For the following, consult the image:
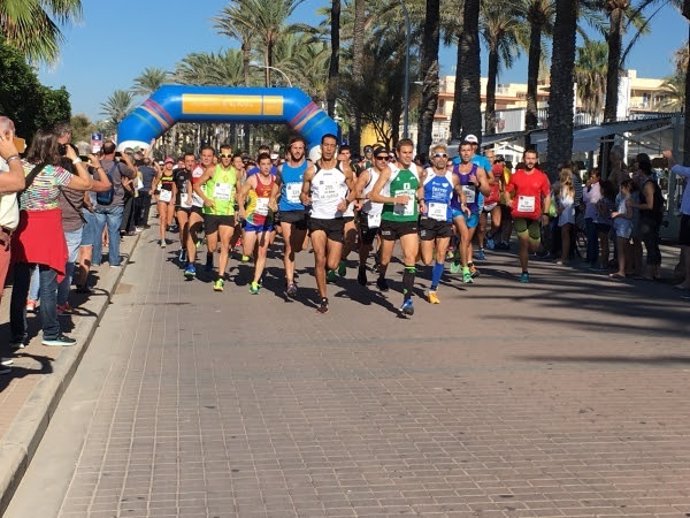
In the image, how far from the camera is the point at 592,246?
1590 cm

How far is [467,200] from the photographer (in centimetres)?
1312

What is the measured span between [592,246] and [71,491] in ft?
41.0

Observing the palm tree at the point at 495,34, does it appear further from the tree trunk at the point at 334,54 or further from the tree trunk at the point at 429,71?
the tree trunk at the point at 429,71

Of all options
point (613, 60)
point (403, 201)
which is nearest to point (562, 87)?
point (403, 201)

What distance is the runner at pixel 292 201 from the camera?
37.9 ft

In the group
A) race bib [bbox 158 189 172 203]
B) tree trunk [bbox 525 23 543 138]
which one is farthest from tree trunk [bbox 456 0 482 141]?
tree trunk [bbox 525 23 543 138]

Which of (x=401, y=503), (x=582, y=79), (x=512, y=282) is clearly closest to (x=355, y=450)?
(x=401, y=503)

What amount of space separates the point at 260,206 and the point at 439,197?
239 cm

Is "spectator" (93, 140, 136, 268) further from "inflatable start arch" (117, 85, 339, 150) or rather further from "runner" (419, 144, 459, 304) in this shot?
"inflatable start arch" (117, 85, 339, 150)

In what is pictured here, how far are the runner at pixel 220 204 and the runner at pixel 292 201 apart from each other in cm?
109

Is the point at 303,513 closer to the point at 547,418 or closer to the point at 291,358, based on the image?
the point at 547,418

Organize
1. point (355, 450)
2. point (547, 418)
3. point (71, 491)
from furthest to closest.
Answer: point (547, 418) < point (355, 450) < point (71, 491)

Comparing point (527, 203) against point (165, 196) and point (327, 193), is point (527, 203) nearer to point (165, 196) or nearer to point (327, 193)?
point (327, 193)

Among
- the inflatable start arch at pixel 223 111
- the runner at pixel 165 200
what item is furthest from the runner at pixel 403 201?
the inflatable start arch at pixel 223 111
